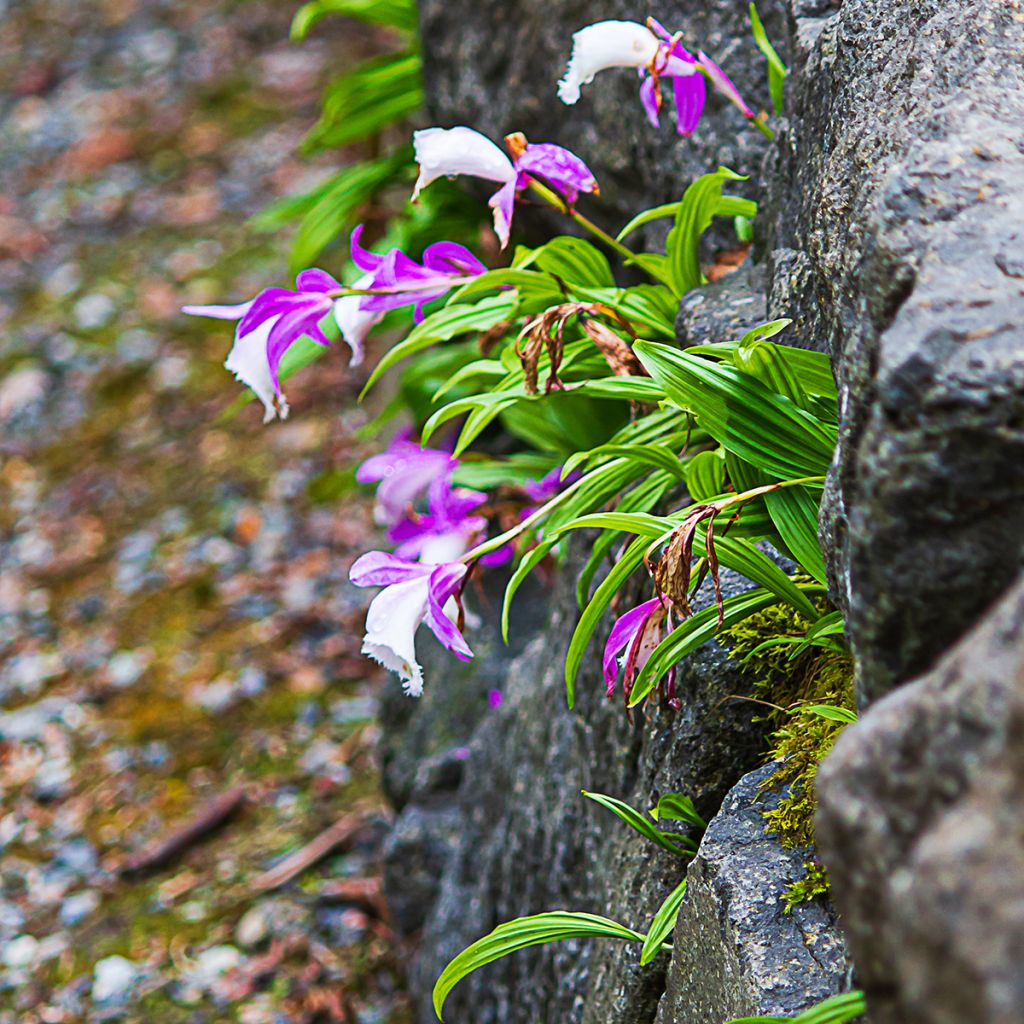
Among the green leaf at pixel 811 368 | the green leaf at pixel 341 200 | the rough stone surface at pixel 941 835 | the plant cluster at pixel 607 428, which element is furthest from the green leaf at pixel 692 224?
the green leaf at pixel 341 200

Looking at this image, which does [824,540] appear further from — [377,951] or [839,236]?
[377,951]

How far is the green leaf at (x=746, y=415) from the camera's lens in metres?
1.34

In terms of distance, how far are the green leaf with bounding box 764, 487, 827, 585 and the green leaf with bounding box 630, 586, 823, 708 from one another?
45mm

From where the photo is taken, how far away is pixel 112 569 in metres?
3.99

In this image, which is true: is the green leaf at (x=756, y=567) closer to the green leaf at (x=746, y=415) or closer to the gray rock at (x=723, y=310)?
the green leaf at (x=746, y=415)

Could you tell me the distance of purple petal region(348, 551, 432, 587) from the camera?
Answer: 142cm

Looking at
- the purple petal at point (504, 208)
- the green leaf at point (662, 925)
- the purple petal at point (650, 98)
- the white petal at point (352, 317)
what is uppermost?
the purple petal at point (650, 98)

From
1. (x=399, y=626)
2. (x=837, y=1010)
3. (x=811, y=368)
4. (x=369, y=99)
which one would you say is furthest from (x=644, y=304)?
(x=369, y=99)

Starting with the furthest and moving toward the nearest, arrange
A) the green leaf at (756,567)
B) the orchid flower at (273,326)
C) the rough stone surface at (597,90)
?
the rough stone surface at (597,90)
the orchid flower at (273,326)
the green leaf at (756,567)

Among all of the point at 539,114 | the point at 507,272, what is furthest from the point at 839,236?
the point at 539,114

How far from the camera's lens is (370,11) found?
3.13 m

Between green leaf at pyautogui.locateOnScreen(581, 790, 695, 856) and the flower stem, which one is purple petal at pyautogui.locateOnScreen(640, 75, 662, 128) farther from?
green leaf at pyautogui.locateOnScreen(581, 790, 695, 856)

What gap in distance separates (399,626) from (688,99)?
1008 mm

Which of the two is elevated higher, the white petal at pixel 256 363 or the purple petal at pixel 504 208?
the purple petal at pixel 504 208
